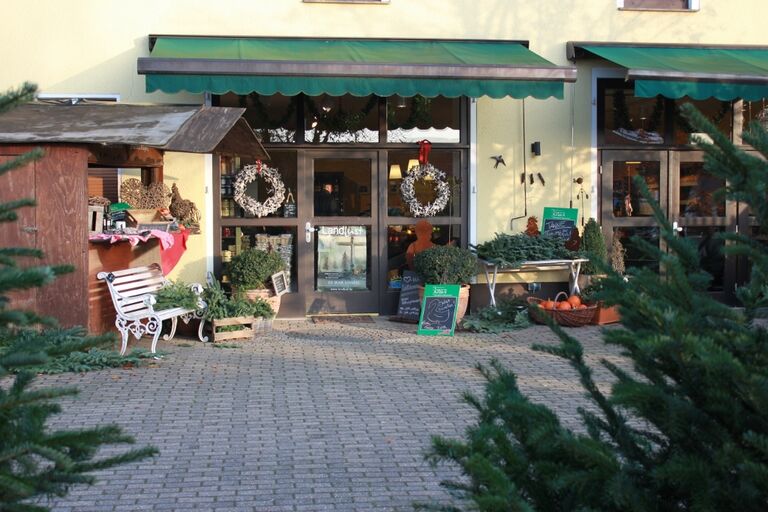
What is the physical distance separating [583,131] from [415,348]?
170 inches

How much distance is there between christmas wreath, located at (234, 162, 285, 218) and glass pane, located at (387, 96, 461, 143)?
1.63 metres

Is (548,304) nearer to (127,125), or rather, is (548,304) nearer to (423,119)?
(423,119)

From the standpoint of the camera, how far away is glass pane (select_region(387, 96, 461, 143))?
40.1ft

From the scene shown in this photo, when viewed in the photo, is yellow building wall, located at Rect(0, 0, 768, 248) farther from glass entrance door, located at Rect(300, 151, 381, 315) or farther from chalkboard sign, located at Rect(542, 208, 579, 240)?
glass entrance door, located at Rect(300, 151, 381, 315)

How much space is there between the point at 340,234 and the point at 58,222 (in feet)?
13.6

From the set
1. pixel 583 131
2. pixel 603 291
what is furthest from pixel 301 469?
pixel 583 131

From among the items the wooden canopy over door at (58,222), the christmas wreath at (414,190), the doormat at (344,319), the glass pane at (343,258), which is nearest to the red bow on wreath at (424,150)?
the christmas wreath at (414,190)

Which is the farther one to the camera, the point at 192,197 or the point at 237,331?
the point at 192,197

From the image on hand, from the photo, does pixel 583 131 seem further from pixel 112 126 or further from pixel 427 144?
pixel 112 126

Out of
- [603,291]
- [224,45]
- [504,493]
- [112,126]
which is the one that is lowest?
[504,493]

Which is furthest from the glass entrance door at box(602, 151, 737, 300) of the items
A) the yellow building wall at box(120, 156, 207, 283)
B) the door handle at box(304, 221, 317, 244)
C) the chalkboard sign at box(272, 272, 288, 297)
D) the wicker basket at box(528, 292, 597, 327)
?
the yellow building wall at box(120, 156, 207, 283)

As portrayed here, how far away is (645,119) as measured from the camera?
496 inches

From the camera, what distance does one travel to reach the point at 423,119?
12266 millimetres

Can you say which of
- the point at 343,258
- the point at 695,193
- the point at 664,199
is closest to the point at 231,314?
the point at 343,258
